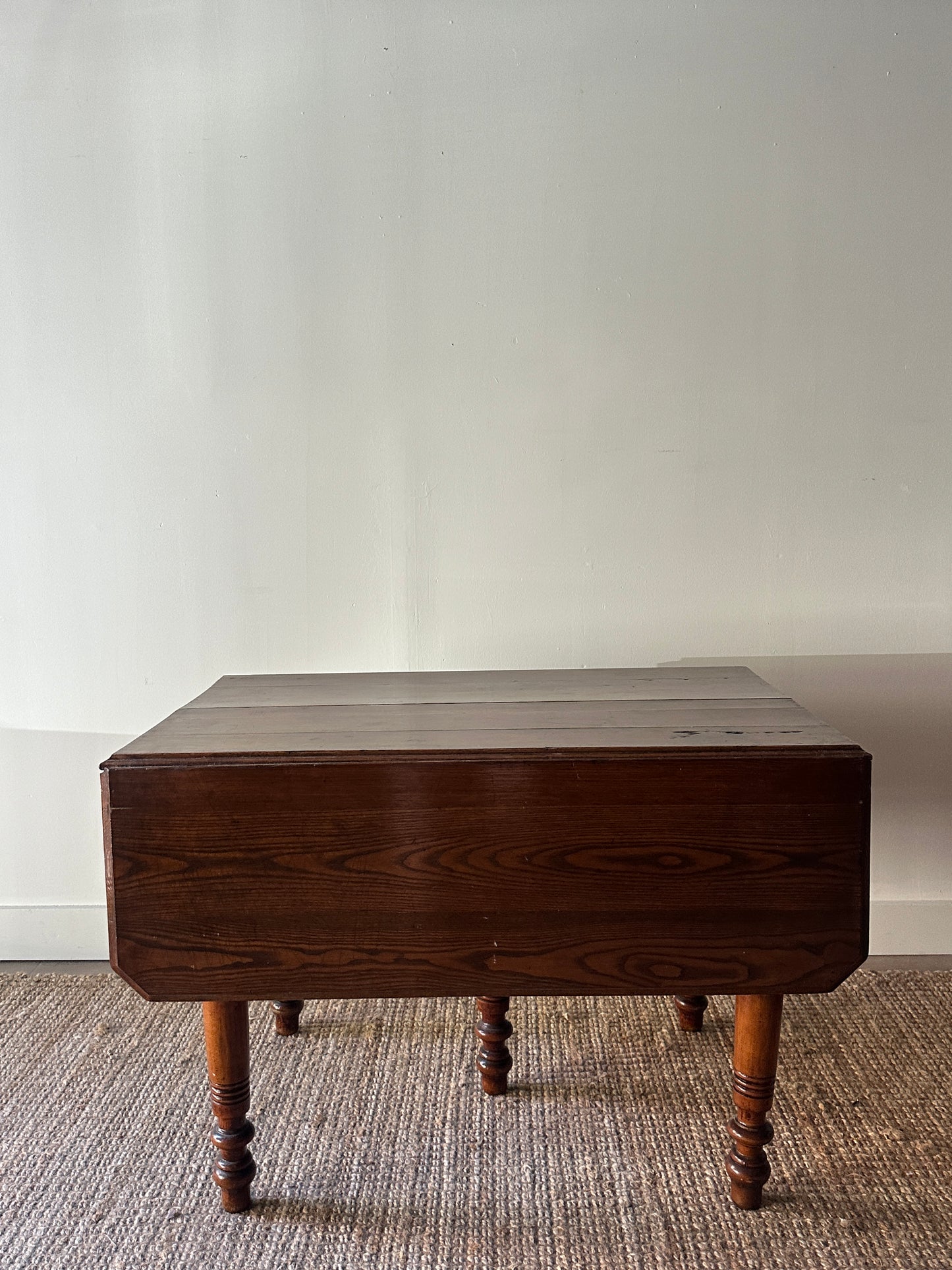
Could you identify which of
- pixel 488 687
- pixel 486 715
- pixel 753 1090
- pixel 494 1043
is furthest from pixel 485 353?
pixel 753 1090

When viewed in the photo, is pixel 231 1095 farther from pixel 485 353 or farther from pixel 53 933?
pixel 485 353

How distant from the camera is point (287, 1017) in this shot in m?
1.76

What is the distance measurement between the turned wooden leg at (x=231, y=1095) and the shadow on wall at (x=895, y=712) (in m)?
1.02

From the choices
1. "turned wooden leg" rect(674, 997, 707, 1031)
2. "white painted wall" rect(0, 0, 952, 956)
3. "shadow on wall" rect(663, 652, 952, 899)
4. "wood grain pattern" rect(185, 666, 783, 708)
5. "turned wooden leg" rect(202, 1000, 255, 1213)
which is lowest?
"turned wooden leg" rect(674, 997, 707, 1031)

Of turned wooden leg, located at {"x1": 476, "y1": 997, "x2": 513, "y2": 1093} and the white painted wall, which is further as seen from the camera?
the white painted wall

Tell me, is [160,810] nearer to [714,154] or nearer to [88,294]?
[88,294]

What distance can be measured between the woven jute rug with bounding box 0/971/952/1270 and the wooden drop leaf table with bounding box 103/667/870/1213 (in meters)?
0.31

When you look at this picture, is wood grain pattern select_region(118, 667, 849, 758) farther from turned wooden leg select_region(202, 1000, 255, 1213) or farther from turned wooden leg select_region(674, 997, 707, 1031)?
turned wooden leg select_region(674, 997, 707, 1031)

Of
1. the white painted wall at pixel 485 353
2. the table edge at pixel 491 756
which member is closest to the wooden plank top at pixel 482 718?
the table edge at pixel 491 756

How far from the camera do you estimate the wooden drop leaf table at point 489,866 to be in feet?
4.00

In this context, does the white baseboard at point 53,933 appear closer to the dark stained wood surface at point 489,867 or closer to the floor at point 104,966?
the floor at point 104,966

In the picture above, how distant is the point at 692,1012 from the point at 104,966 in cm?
111

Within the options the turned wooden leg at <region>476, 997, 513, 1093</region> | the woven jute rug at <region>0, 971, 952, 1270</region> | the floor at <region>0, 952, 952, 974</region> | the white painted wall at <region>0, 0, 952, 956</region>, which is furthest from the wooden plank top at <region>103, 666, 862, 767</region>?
the floor at <region>0, 952, 952, 974</region>

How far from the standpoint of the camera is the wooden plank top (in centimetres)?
123
